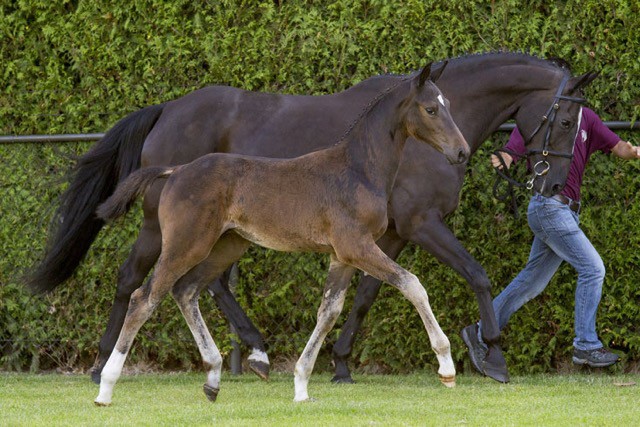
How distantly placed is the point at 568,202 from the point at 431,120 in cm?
172

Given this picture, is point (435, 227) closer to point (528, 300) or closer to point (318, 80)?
point (528, 300)

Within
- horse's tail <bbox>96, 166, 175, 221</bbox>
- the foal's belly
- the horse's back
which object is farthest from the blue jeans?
horse's tail <bbox>96, 166, 175, 221</bbox>

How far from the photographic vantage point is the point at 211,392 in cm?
622

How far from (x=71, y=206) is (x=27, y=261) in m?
0.99

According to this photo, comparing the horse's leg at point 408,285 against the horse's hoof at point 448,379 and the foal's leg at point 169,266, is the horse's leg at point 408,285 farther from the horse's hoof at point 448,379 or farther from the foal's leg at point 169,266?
the foal's leg at point 169,266

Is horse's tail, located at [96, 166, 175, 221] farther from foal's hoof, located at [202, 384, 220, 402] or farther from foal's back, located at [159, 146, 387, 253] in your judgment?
foal's hoof, located at [202, 384, 220, 402]

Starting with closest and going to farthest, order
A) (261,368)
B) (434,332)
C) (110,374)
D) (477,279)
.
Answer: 1. (434,332)
2. (110,374)
3. (477,279)
4. (261,368)

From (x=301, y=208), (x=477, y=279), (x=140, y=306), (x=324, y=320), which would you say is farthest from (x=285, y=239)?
(x=477, y=279)

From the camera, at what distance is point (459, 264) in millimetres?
7164

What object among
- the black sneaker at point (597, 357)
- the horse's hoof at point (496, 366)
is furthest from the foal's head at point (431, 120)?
the black sneaker at point (597, 357)

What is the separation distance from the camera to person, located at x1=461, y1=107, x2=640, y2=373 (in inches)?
287

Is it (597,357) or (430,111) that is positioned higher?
(430,111)

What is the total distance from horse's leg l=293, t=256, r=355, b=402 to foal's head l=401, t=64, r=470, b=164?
855 millimetres

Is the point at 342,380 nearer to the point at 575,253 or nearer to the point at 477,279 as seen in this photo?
the point at 477,279
